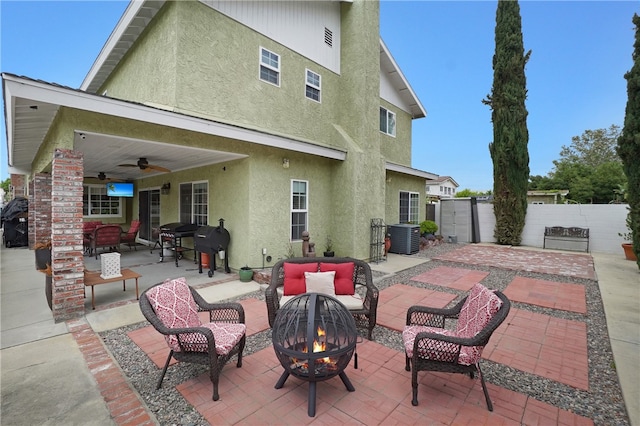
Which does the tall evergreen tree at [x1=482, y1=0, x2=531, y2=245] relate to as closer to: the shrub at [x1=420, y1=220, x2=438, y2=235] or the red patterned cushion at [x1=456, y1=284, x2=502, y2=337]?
the shrub at [x1=420, y1=220, x2=438, y2=235]

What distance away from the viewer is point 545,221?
1317 centimetres

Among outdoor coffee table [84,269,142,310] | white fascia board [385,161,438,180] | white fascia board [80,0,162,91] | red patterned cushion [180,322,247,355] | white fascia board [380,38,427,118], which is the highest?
white fascia board [380,38,427,118]

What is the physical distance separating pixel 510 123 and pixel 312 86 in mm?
9873

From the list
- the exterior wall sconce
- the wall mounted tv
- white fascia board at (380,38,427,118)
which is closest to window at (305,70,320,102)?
white fascia board at (380,38,427,118)

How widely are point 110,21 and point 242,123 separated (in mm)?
11568

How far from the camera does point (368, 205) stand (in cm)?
938

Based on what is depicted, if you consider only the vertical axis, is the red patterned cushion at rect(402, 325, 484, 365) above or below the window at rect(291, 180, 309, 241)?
below

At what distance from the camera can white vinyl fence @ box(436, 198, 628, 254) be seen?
38.1 feet

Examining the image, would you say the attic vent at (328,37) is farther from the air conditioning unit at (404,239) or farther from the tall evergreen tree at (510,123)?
the tall evergreen tree at (510,123)

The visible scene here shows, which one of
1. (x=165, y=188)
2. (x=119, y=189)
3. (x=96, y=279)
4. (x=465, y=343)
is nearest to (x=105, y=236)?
(x=165, y=188)

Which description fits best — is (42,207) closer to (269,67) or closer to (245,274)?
(245,274)

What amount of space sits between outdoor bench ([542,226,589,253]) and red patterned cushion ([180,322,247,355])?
1471 centimetres

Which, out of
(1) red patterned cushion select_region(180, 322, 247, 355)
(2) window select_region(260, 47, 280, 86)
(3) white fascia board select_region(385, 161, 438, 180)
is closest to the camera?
(1) red patterned cushion select_region(180, 322, 247, 355)

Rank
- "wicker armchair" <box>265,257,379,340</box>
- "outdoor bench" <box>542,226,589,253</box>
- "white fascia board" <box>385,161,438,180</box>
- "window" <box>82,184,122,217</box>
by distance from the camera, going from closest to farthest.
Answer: "wicker armchair" <box>265,257,379,340</box>, "white fascia board" <box>385,161,438,180</box>, "outdoor bench" <box>542,226,589,253</box>, "window" <box>82,184,122,217</box>
